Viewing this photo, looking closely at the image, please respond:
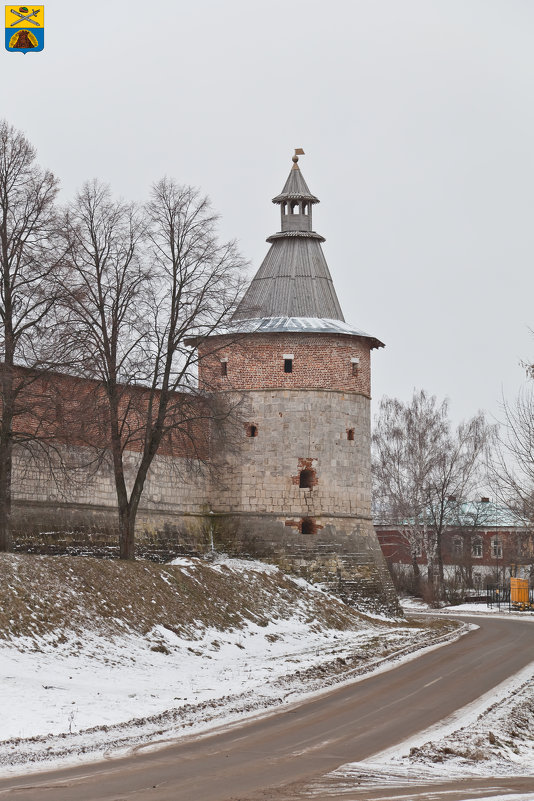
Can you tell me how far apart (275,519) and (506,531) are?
34860mm

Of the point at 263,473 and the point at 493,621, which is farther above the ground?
the point at 263,473

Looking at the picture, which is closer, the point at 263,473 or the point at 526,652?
the point at 526,652

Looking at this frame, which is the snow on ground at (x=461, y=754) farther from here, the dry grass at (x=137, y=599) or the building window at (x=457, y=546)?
the building window at (x=457, y=546)

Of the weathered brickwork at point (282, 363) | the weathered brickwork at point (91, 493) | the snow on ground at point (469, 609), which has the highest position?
the weathered brickwork at point (282, 363)

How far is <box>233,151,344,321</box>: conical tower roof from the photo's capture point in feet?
110

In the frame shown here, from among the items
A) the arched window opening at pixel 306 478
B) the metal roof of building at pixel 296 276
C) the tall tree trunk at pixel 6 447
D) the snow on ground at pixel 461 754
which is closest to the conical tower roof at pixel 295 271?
the metal roof of building at pixel 296 276

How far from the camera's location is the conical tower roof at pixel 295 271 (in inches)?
1318

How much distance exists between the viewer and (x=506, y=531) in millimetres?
63281

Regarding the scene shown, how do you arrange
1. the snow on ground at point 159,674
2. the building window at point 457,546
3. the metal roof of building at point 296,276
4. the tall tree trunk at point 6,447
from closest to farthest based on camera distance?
1. the snow on ground at point 159,674
2. the tall tree trunk at point 6,447
3. the metal roof of building at point 296,276
4. the building window at point 457,546

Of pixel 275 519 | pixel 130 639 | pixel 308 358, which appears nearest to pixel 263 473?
pixel 275 519

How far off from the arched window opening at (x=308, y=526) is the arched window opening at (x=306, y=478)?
0.97 meters

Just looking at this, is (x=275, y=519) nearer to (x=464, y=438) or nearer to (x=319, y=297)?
(x=319, y=297)

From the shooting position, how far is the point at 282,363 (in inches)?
1264

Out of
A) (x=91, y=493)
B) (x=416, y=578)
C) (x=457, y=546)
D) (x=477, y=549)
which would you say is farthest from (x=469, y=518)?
(x=91, y=493)
